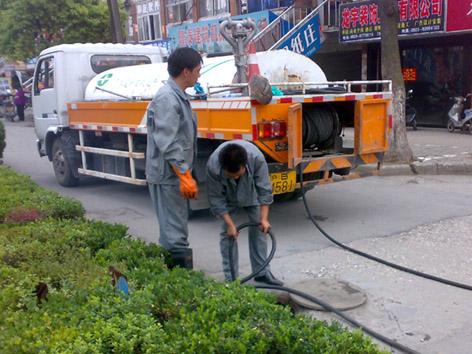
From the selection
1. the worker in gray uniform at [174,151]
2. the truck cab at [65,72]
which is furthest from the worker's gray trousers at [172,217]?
the truck cab at [65,72]

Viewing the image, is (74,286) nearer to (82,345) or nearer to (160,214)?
(82,345)

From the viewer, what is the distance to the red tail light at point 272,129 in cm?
610

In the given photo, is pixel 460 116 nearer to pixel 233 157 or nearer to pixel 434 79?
pixel 434 79

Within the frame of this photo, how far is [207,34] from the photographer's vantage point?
20109mm

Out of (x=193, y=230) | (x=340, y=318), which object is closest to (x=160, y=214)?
(x=340, y=318)

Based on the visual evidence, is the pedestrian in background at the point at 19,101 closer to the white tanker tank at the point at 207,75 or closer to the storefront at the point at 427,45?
the storefront at the point at 427,45

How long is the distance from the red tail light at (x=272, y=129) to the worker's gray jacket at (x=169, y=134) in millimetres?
1668

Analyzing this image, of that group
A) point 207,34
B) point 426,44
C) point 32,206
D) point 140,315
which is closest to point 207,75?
point 32,206

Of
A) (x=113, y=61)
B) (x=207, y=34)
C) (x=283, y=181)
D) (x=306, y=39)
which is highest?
(x=207, y=34)

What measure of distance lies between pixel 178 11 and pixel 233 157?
2217 centimetres

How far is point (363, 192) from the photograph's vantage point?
877 centimetres

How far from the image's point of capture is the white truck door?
977 centimetres

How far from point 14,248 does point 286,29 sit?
583 inches

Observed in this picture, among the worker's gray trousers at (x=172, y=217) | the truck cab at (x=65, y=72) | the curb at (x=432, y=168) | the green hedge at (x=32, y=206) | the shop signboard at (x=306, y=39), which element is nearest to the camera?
the worker's gray trousers at (x=172, y=217)
